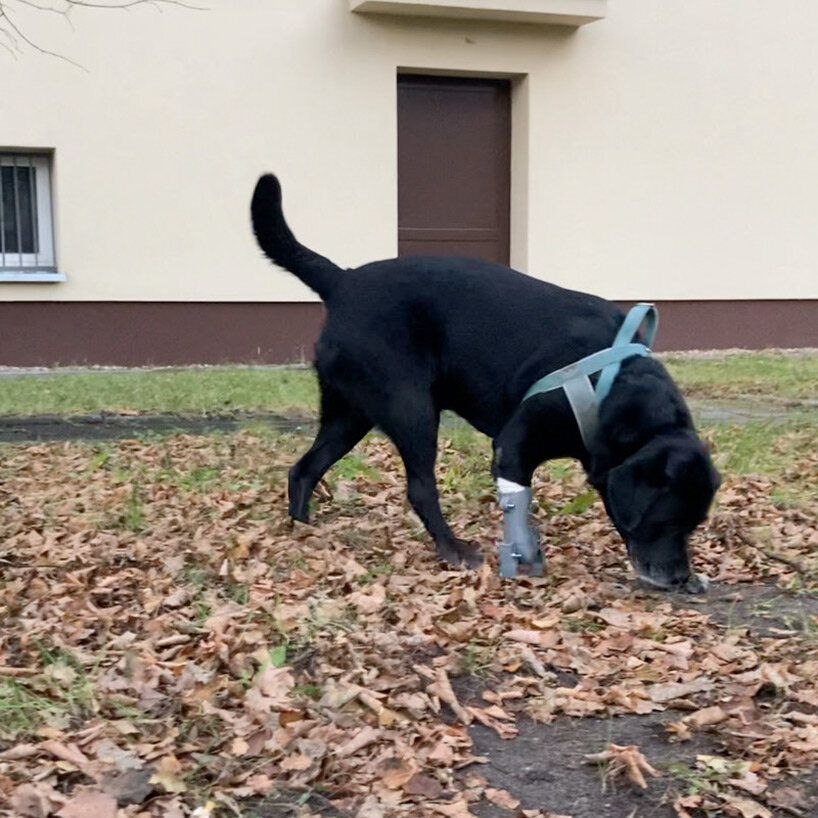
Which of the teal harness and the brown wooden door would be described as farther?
the brown wooden door

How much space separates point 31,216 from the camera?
37.9 ft

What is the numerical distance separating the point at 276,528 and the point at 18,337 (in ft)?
25.6

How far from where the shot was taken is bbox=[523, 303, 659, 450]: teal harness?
3.59m

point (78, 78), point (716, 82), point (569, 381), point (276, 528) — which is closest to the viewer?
point (569, 381)

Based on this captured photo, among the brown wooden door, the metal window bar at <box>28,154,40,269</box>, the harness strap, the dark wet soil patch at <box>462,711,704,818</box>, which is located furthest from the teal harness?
the metal window bar at <box>28,154,40,269</box>

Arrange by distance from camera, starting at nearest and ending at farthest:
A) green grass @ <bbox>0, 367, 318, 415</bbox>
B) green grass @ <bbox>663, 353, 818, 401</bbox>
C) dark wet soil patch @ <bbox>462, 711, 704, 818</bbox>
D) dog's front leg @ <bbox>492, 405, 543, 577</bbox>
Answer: dark wet soil patch @ <bbox>462, 711, 704, 818</bbox>
dog's front leg @ <bbox>492, 405, 543, 577</bbox>
green grass @ <bbox>0, 367, 318, 415</bbox>
green grass @ <bbox>663, 353, 818, 401</bbox>

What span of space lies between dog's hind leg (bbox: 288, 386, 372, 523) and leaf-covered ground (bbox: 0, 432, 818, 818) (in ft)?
0.41

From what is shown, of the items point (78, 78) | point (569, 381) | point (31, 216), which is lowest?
point (569, 381)

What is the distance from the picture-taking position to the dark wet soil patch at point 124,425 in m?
7.09

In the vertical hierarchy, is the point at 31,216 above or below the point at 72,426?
above

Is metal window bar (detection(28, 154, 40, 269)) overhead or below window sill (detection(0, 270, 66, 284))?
overhead

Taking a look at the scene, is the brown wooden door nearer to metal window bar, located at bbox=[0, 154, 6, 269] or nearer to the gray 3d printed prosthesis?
metal window bar, located at bbox=[0, 154, 6, 269]

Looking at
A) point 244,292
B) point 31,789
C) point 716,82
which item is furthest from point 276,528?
point 716,82

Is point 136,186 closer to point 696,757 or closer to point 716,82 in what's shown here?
point 716,82
